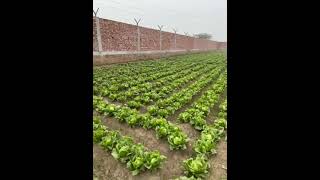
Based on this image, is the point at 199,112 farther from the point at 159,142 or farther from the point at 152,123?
the point at 159,142

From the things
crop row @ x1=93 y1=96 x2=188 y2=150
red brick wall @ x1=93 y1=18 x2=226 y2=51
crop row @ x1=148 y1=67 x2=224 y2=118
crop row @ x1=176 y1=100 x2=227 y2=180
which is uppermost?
red brick wall @ x1=93 y1=18 x2=226 y2=51

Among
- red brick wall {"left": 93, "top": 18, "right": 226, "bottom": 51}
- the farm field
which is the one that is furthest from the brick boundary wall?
the farm field

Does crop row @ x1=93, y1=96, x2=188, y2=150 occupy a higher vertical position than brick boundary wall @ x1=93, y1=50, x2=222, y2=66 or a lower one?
lower

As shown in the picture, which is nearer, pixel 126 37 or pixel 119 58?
pixel 119 58

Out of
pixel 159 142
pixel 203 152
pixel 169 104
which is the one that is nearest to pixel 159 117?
pixel 169 104

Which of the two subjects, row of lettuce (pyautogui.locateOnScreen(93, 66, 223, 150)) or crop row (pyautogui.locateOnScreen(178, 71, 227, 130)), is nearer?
row of lettuce (pyautogui.locateOnScreen(93, 66, 223, 150))

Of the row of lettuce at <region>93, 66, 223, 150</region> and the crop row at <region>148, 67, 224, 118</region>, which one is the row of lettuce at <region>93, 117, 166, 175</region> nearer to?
the row of lettuce at <region>93, 66, 223, 150</region>

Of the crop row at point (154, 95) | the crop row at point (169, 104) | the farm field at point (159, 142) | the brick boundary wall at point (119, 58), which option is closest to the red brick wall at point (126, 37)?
the brick boundary wall at point (119, 58)

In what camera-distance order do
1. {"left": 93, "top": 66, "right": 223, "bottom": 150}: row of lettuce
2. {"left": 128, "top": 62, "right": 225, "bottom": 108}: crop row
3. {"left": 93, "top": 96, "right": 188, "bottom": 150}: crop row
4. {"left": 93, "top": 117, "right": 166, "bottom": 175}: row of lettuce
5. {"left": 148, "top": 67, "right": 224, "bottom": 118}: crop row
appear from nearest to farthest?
{"left": 93, "top": 117, "right": 166, "bottom": 175}: row of lettuce → {"left": 93, "top": 96, "right": 188, "bottom": 150}: crop row → {"left": 93, "top": 66, "right": 223, "bottom": 150}: row of lettuce → {"left": 148, "top": 67, "right": 224, "bottom": 118}: crop row → {"left": 128, "top": 62, "right": 225, "bottom": 108}: crop row

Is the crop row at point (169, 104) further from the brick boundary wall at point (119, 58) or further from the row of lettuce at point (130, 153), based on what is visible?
the brick boundary wall at point (119, 58)

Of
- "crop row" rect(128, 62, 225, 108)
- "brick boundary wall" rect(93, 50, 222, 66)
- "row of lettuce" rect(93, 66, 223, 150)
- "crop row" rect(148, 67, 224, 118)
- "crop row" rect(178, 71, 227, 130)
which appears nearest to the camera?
"row of lettuce" rect(93, 66, 223, 150)
